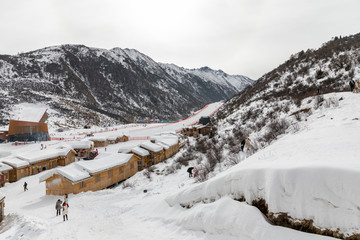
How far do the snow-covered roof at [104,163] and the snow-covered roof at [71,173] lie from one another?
1.86ft

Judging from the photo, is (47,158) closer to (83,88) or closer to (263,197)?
(263,197)

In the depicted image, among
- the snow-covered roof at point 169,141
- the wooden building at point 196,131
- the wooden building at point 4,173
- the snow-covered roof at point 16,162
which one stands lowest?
the wooden building at point 4,173

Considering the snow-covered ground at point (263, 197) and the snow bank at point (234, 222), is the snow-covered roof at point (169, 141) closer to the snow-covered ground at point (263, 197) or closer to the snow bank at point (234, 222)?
the snow-covered ground at point (263, 197)

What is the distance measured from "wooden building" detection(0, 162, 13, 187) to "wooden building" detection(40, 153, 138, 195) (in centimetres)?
989

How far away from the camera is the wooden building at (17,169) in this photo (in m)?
26.9

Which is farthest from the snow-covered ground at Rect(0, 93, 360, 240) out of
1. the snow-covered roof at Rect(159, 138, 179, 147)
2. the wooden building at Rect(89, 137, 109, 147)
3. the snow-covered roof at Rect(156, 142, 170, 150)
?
the wooden building at Rect(89, 137, 109, 147)

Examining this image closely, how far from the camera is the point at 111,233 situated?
1006 cm

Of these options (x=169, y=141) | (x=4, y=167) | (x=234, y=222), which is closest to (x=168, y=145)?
(x=169, y=141)

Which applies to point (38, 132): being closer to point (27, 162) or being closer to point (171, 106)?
point (27, 162)

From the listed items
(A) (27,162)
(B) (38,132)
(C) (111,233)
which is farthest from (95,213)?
(B) (38,132)

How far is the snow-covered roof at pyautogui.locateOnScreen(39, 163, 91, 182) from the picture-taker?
1963 centimetres

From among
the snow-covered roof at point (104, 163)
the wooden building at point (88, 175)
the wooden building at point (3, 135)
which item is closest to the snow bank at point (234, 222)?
the wooden building at point (88, 175)

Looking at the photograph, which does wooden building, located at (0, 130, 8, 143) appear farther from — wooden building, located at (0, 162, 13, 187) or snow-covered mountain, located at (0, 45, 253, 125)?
snow-covered mountain, located at (0, 45, 253, 125)

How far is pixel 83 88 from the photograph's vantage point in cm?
13675
